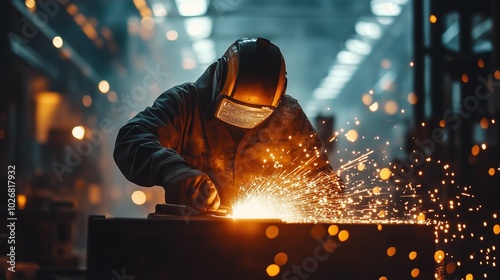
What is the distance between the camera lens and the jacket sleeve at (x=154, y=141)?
242cm

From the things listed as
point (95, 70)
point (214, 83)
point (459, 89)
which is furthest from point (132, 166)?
point (95, 70)

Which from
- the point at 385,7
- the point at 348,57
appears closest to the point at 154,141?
the point at 385,7

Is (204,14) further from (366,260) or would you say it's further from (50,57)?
(366,260)

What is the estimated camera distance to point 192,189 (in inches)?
89.6

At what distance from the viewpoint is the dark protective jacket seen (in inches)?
113

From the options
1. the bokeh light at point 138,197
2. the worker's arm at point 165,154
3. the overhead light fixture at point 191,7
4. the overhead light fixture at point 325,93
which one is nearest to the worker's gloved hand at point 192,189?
the worker's arm at point 165,154

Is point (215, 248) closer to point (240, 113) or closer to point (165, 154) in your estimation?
point (165, 154)

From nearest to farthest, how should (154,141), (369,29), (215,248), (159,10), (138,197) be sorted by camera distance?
(215,248)
(154,141)
(159,10)
(369,29)
(138,197)

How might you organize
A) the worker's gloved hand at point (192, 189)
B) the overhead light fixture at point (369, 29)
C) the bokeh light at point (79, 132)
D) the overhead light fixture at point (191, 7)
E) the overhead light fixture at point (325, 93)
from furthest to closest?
the overhead light fixture at point (325, 93), the bokeh light at point (79, 132), the overhead light fixture at point (369, 29), the overhead light fixture at point (191, 7), the worker's gloved hand at point (192, 189)

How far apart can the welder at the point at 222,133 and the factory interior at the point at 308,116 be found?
150mm

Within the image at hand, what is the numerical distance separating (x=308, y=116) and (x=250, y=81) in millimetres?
6761

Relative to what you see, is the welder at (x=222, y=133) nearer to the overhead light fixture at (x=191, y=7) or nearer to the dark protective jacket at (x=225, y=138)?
the dark protective jacket at (x=225, y=138)

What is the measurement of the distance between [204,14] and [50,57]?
2940mm

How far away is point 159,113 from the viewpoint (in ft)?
9.15
